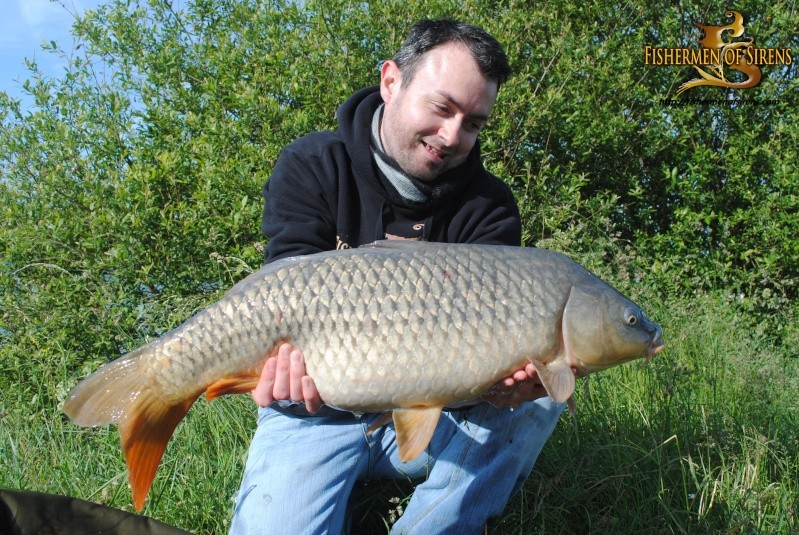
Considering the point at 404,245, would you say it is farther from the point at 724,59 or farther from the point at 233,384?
the point at 724,59

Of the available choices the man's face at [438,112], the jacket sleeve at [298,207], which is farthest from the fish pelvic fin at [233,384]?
the man's face at [438,112]

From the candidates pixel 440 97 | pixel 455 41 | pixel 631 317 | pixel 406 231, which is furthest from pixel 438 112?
pixel 631 317

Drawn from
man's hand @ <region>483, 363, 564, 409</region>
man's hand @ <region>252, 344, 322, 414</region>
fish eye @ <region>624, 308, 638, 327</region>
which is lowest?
man's hand @ <region>483, 363, 564, 409</region>

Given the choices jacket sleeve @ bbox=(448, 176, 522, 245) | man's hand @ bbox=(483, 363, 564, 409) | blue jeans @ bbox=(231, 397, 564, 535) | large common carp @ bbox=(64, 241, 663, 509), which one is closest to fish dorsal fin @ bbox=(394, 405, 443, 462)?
large common carp @ bbox=(64, 241, 663, 509)

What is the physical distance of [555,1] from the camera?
450 centimetres

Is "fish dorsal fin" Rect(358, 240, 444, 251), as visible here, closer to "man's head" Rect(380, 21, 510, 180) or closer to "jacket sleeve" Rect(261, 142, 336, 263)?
"jacket sleeve" Rect(261, 142, 336, 263)

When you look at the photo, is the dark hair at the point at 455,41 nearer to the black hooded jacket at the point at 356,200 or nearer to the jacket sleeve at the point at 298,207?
the black hooded jacket at the point at 356,200

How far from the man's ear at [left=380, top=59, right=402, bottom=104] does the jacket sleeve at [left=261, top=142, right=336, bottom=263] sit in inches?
9.3

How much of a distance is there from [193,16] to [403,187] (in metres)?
2.55

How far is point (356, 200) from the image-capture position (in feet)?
6.66

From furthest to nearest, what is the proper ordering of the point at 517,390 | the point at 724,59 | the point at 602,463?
the point at 724,59 < the point at 602,463 < the point at 517,390

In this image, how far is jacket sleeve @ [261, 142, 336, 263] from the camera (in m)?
1.88

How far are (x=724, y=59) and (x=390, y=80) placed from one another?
328 cm

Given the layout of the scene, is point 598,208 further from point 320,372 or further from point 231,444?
point 320,372
